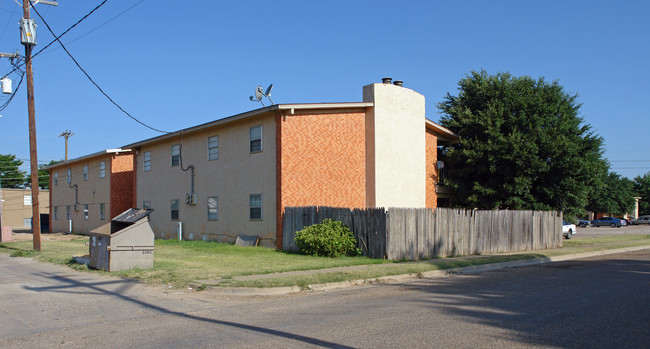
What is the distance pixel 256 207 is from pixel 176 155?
25.5 ft

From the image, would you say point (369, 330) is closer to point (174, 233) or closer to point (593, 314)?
point (593, 314)

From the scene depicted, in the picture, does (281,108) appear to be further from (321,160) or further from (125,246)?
(125,246)

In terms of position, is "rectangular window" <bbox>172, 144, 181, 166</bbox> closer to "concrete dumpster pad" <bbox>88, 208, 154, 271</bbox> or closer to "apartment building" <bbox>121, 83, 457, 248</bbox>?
"apartment building" <bbox>121, 83, 457, 248</bbox>

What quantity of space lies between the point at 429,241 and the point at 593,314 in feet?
32.5

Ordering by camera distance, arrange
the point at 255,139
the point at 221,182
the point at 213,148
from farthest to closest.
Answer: the point at 213,148 → the point at 221,182 → the point at 255,139

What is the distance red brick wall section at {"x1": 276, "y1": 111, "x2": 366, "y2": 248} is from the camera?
2009 cm

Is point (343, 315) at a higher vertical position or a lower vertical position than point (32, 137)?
lower

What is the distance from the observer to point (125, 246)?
1403 centimetres

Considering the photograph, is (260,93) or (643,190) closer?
(260,93)

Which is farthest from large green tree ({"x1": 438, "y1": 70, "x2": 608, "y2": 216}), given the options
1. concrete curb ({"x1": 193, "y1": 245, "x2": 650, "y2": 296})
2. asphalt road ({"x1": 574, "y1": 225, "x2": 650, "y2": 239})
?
asphalt road ({"x1": 574, "y1": 225, "x2": 650, "y2": 239})

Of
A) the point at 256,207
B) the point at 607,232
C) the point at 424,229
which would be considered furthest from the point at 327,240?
the point at 607,232

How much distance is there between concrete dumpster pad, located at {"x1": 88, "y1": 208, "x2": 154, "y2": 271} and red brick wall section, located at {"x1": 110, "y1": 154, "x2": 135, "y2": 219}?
19602 mm

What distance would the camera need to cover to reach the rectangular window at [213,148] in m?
24.0

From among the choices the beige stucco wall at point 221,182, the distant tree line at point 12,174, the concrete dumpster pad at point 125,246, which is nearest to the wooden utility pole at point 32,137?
the beige stucco wall at point 221,182
